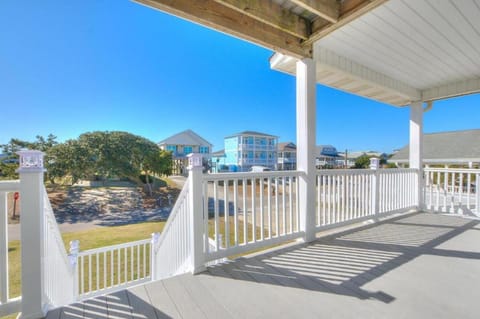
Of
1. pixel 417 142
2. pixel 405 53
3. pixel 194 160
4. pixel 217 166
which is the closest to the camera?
pixel 194 160

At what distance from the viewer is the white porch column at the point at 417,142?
4250 millimetres

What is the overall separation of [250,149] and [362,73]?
49.5 feet

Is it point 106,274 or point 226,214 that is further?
point 106,274

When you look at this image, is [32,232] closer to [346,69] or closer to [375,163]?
[346,69]

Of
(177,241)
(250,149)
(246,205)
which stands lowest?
(177,241)

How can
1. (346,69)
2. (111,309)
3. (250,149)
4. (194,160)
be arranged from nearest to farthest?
(111,309) < (194,160) < (346,69) < (250,149)

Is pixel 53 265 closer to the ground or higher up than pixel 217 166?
closer to the ground

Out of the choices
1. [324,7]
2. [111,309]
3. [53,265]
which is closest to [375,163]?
[324,7]

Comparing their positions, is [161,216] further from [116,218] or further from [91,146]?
[91,146]

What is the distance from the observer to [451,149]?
32.6 ft

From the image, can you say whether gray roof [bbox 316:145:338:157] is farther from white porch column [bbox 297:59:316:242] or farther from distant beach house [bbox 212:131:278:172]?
white porch column [bbox 297:59:316:242]

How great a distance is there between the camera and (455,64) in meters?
3.20

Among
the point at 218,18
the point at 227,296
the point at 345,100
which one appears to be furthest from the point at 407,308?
the point at 345,100

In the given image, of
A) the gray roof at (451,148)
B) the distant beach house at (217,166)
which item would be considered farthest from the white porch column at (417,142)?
the gray roof at (451,148)
